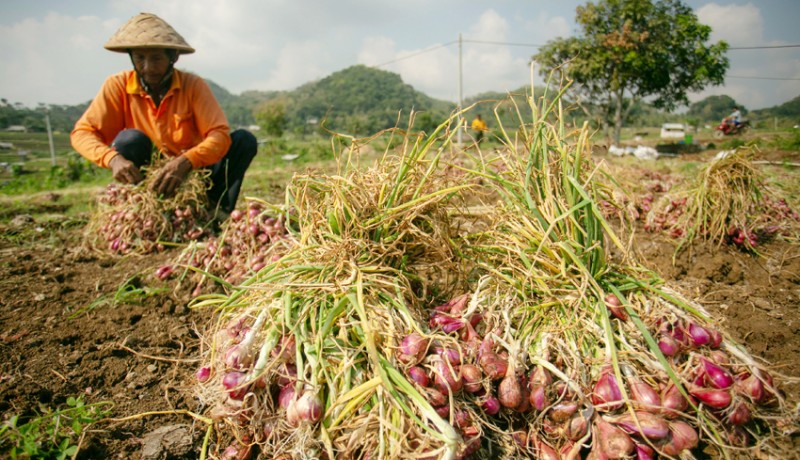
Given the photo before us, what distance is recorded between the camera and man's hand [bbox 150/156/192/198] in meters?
3.01

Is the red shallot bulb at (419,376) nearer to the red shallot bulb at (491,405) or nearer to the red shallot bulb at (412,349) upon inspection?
the red shallot bulb at (412,349)

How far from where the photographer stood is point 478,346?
1299 mm

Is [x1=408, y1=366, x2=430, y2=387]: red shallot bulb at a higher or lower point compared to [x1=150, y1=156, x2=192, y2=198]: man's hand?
lower

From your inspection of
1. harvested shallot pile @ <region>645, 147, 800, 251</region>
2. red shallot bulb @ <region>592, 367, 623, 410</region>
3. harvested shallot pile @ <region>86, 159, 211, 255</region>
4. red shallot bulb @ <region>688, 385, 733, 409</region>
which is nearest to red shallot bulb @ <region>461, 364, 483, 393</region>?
red shallot bulb @ <region>592, 367, 623, 410</region>

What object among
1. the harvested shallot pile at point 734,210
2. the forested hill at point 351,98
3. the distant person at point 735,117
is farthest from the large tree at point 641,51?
the forested hill at point 351,98

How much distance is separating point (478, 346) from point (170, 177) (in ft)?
8.84

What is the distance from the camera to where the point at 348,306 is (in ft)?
4.20

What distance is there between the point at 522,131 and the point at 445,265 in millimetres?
584

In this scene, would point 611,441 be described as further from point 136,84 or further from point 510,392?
point 136,84

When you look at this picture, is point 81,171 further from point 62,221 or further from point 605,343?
point 605,343

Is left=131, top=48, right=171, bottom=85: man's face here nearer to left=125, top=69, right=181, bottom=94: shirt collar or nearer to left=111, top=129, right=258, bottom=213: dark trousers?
left=125, top=69, right=181, bottom=94: shirt collar

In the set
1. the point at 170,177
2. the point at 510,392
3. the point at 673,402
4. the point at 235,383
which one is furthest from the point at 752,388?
the point at 170,177

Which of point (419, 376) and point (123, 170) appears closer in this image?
point (419, 376)

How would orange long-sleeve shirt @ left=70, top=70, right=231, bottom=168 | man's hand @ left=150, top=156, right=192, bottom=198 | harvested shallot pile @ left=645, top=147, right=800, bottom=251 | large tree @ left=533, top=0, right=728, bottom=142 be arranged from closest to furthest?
harvested shallot pile @ left=645, top=147, right=800, bottom=251 → man's hand @ left=150, top=156, right=192, bottom=198 → orange long-sleeve shirt @ left=70, top=70, right=231, bottom=168 → large tree @ left=533, top=0, right=728, bottom=142
